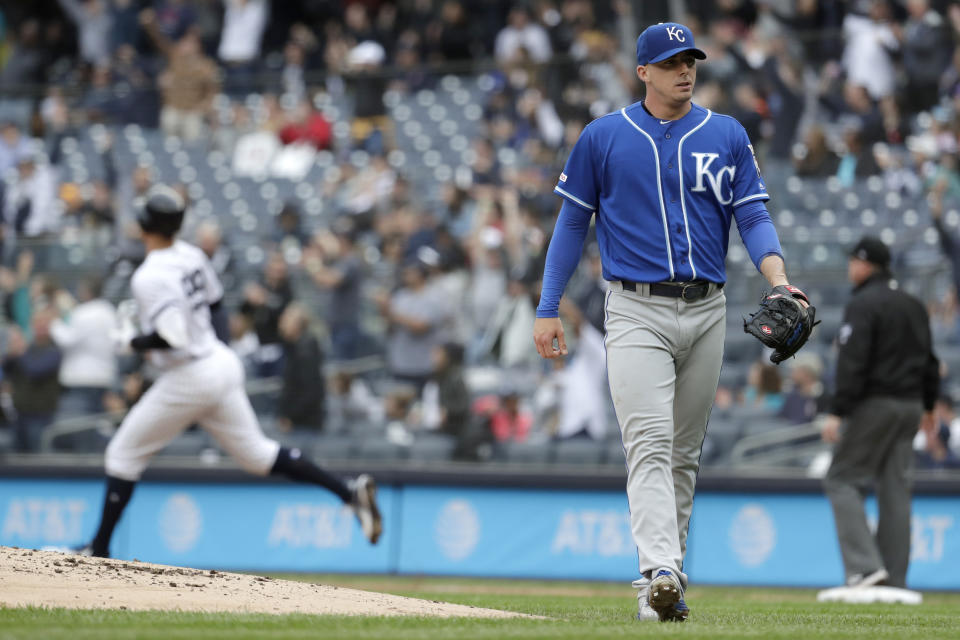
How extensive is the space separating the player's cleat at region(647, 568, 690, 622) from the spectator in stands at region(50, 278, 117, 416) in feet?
28.6

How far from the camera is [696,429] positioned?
19.3 ft

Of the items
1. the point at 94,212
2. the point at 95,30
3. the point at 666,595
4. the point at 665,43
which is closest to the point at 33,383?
the point at 94,212

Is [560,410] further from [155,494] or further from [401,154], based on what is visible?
[401,154]

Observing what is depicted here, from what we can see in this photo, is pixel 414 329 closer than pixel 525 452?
No

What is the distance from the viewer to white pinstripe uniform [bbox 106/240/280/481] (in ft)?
26.6

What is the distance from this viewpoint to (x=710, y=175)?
5738mm

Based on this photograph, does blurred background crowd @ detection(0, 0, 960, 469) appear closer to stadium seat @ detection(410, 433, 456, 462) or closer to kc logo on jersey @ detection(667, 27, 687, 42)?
stadium seat @ detection(410, 433, 456, 462)

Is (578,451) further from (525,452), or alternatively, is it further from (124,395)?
(124,395)

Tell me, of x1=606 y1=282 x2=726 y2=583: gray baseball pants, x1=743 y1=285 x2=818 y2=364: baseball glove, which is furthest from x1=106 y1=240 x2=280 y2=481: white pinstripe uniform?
A: x1=743 y1=285 x2=818 y2=364: baseball glove

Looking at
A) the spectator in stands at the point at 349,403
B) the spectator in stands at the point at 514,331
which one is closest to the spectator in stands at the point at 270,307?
the spectator in stands at the point at 349,403

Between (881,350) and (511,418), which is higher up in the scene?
(881,350)

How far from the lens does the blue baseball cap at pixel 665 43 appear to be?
5645 millimetres

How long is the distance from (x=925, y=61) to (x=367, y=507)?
349 inches

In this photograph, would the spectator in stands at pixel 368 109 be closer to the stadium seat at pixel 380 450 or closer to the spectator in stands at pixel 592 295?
the spectator in stands at pixel 592 295
